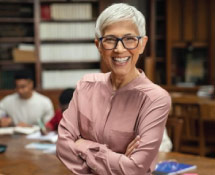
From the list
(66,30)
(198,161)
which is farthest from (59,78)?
(198,161)

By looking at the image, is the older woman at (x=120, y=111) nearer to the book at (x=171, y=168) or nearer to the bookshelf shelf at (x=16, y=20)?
the book at (x=171, y=168)

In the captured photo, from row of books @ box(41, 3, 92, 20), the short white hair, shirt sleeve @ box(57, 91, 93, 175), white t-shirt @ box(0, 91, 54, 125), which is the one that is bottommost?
white t-shirt @ box(0, 91, 54, 125)

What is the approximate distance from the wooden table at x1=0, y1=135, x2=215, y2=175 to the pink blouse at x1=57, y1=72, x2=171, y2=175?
54 centimetres

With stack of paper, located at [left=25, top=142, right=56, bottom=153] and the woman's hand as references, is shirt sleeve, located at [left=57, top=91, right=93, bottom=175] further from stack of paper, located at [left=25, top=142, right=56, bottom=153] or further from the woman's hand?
stack of paper, located at [left=25, top=142, right=56, bottom=153]

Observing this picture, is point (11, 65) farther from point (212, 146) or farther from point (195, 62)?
point (212, 146)

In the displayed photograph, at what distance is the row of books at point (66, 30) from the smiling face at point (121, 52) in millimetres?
4682

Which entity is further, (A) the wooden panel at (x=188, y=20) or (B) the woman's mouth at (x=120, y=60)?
(A) the wooden panel at (x=188, y=20)

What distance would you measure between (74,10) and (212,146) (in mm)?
2982

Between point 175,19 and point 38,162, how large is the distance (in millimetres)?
4593

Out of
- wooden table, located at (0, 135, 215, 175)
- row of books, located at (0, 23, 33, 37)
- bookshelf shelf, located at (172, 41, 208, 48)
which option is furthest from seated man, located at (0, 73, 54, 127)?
bookshelf shelf, located at (172, 41, 208, 48)

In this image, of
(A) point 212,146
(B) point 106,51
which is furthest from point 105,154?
(A) point 212,146

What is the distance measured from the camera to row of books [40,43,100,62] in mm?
6168

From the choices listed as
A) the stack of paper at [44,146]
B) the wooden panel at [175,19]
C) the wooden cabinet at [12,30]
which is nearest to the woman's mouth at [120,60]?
the stack of paper at [44,146]

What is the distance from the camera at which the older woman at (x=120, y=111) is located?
4.94 ft
